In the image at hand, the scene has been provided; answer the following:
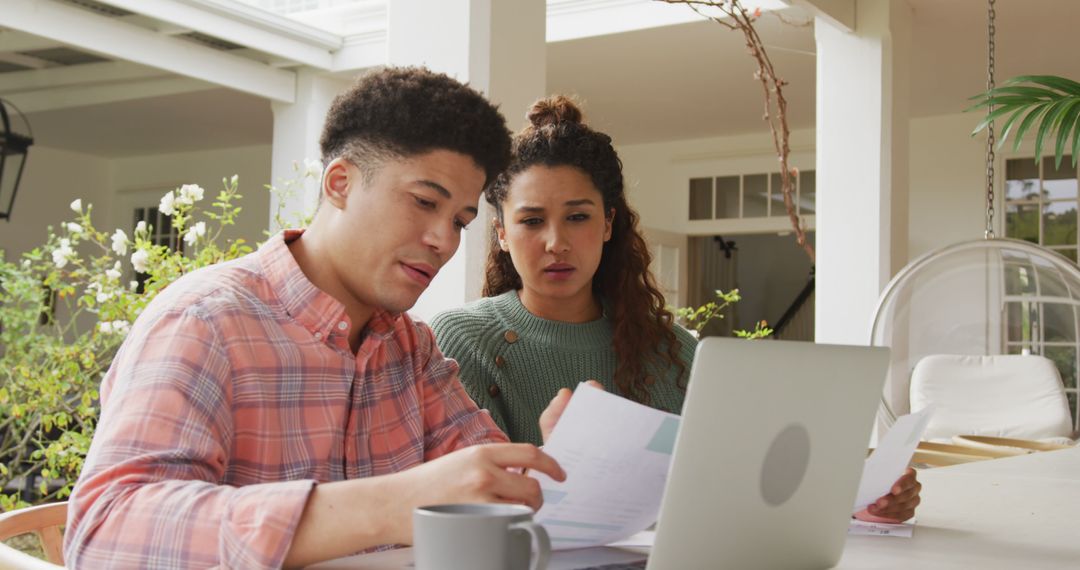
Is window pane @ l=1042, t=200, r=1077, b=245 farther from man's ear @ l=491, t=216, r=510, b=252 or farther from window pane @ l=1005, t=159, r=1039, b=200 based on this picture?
man's ear @ l=491, t=216, r=510, b=252

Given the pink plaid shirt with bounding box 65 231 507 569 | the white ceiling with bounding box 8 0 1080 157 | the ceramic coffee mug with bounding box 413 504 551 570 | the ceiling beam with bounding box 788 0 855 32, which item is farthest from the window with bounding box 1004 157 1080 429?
the ceramic coffee mug with bounding box 413 504 551 570

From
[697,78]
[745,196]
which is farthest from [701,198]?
[697,78]

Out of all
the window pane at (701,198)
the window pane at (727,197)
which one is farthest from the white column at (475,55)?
the window pane at (701,198)

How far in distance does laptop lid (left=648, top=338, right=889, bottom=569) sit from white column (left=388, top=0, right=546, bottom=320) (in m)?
1.70

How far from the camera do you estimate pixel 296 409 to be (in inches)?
49.5

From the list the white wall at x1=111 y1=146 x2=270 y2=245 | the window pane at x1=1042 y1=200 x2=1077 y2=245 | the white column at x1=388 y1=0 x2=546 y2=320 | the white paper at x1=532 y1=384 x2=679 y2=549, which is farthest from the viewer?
the white wall at x1=111 y1=146 x2=270 y2=245

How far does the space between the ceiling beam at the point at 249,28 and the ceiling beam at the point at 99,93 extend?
1.30 meters

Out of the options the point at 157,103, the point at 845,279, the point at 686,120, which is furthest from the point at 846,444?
the point at 157,103

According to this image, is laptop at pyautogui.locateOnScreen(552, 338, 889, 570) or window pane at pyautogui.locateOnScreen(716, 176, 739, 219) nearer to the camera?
Result: laptop at pyautogui.locateOnScreen(552, 338, 889, 570)

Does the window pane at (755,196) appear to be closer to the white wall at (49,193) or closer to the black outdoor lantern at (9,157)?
the black outdoor lantern at (9,157)

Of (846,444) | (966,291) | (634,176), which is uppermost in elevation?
(634,176)

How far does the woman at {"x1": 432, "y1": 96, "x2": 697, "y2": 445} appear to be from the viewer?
2.15 m

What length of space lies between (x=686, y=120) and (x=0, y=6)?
4949 mm

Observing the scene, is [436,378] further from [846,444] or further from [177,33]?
[177,33]
